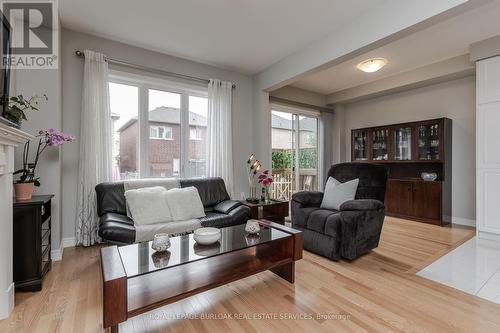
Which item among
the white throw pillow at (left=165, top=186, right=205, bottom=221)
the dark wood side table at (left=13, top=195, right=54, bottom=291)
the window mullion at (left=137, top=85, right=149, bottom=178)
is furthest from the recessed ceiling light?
the dark wood side table at (left=13, top=195, right=54, bottom=291)

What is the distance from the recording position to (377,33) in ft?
7.75

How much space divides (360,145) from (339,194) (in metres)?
2.76

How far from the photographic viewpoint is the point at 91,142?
282 cm

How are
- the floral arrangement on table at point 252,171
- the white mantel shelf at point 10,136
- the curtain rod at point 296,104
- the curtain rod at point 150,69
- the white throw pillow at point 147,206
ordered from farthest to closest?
the curtain rod at point 296,104
the floral arrangement on table at point 252,171
the curtain rod at point 150,69
the white throw pillow at point 147,206
the white mantel shelf at point 10,136

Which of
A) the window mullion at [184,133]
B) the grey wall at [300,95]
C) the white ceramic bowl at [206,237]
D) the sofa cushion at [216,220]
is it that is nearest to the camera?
the white ceramic bowl at [206,237]

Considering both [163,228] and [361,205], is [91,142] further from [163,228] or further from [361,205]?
[361,205]

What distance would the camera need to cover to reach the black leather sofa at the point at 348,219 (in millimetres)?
2412

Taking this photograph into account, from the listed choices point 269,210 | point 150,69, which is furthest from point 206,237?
point 150,69

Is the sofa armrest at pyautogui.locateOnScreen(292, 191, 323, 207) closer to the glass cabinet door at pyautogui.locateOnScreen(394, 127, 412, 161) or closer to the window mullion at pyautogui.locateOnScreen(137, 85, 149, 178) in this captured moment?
the window mullion at pyautogui.locateOnScreen(137, 85, 149, 178)

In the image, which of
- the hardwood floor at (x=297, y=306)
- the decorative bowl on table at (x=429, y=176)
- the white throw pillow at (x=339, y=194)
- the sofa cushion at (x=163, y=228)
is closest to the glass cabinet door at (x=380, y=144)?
the decorative bowl on table at (x=429, y=176)

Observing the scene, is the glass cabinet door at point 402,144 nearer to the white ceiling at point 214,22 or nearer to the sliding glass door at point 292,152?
the sliding glass door at point 292,152

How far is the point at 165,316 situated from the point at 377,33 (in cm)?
307

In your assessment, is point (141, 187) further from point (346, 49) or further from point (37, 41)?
point (346, 49)

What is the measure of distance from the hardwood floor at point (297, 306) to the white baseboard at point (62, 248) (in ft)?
0.44
